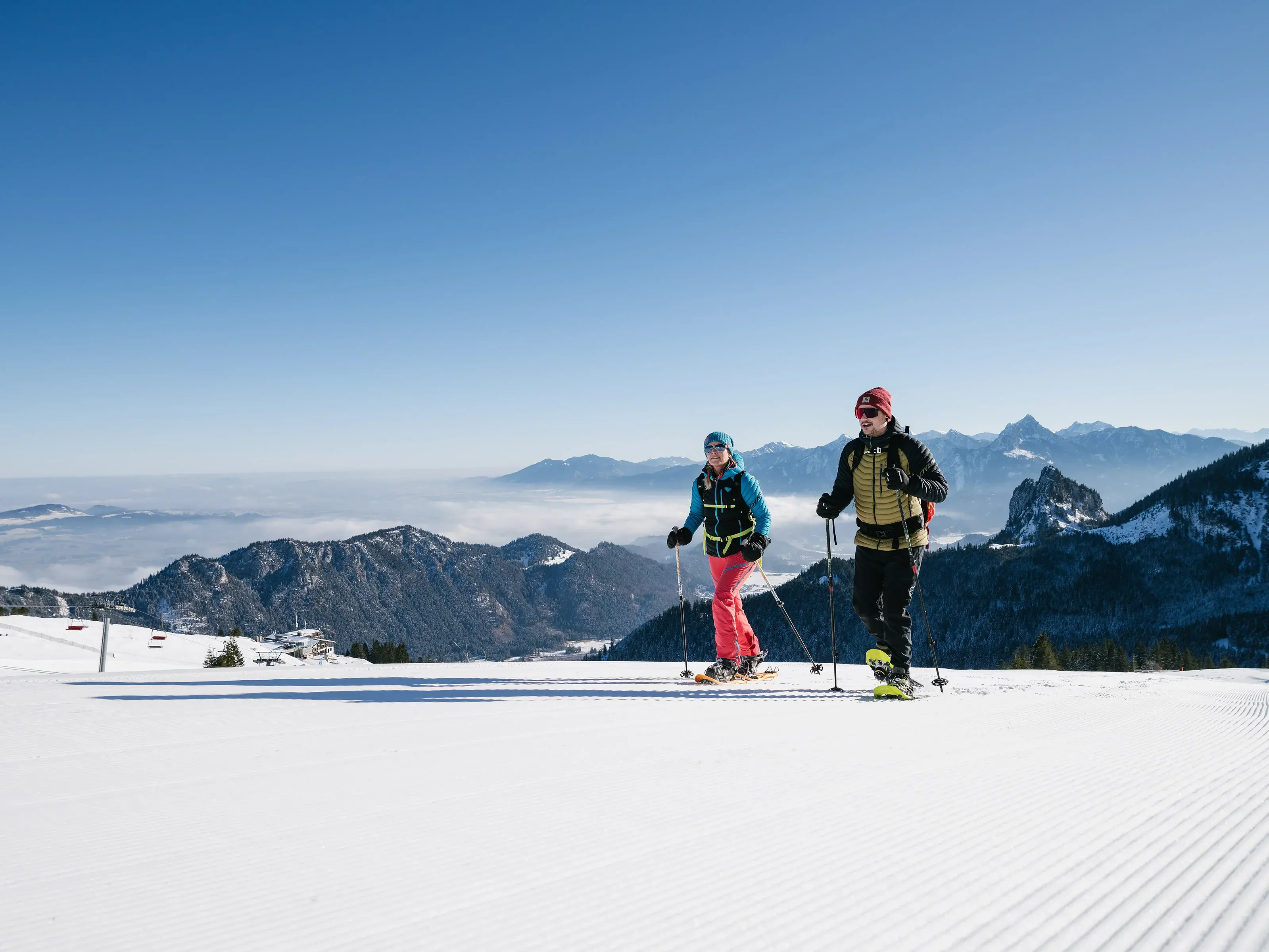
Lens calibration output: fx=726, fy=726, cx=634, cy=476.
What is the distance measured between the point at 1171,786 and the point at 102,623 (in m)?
14.5

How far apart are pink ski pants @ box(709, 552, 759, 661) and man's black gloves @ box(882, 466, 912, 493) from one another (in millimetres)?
2452

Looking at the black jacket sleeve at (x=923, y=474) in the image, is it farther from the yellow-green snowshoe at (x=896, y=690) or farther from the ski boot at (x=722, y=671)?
the ski boot at (x=722, y=671)

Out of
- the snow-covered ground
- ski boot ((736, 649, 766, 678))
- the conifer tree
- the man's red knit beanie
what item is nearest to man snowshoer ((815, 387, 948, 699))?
the man's red knit beanie

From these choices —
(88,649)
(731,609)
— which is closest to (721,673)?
(731,609)

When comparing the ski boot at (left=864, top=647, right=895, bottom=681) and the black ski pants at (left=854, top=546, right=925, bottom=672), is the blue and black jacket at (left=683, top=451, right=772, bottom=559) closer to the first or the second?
the black ski pants at (left=854, top=546, right=925, bottom=672)

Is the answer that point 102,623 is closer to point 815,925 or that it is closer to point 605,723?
point 605,723

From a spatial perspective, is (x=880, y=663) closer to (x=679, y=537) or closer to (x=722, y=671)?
(x=722, y=671)

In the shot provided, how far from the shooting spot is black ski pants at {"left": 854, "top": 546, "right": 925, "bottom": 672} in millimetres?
7797

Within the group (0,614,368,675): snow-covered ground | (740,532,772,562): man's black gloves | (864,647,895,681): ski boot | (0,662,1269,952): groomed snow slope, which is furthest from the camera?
(0,614,368,675): snow-covered ground

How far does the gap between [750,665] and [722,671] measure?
1.44 ft

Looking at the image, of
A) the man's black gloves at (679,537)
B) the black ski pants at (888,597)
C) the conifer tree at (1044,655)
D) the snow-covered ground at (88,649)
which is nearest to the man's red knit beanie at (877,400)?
the black ski pants at (888,597)

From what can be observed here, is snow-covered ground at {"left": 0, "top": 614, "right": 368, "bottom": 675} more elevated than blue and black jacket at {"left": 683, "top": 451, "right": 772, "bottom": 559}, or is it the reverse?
blue and black jacket at {"left": 683, "top": 451, "right": 772, "bottom": 559}

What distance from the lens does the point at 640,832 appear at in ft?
10.5

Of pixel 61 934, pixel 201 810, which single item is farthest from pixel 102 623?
pixel 61 934
